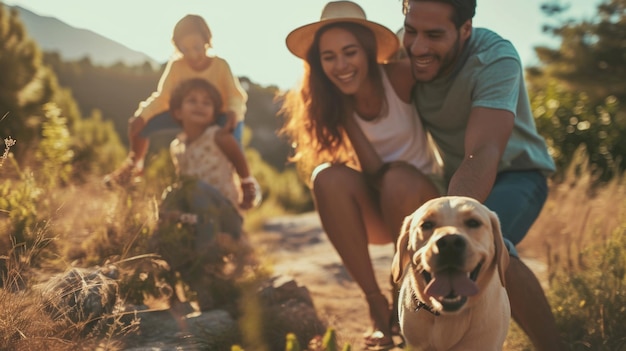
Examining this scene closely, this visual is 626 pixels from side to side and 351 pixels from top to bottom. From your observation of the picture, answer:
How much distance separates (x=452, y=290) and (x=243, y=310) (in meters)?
1.60

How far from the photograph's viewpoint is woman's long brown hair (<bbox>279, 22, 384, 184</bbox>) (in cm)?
385

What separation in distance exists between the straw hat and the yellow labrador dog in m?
1.50

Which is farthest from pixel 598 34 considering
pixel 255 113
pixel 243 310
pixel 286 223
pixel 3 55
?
pixel 255 113

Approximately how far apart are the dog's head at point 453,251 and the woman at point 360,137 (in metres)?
0.94

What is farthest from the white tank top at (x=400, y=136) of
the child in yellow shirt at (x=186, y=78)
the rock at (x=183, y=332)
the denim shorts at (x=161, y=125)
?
the denim shorts at (x=161, y=125)

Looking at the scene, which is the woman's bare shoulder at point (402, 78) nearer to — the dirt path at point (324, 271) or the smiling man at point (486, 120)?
the smiling man at point (486, 120)

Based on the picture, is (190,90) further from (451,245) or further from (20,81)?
(451,245)

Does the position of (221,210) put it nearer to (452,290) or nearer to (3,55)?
(452,290)

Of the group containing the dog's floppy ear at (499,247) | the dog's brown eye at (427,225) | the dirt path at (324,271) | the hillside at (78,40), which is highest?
the hillside at (78,40)

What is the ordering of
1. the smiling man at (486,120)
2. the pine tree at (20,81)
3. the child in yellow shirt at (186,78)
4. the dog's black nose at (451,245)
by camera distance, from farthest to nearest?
the pine tree at (20,81) < the child in yellow shirt at (186,78) < the smiling man at (486,120) < the dog's black nose at (451,245)

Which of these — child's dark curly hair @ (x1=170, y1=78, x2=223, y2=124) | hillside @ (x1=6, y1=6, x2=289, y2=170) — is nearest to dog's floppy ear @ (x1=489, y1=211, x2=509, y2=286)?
child's dark curly hair @ (x1=170, y1=78, x2=223, y2=124)

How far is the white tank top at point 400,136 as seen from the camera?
3.84 metres

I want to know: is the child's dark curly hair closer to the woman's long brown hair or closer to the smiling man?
the woman's long brown hair

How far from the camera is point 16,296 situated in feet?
8.62
